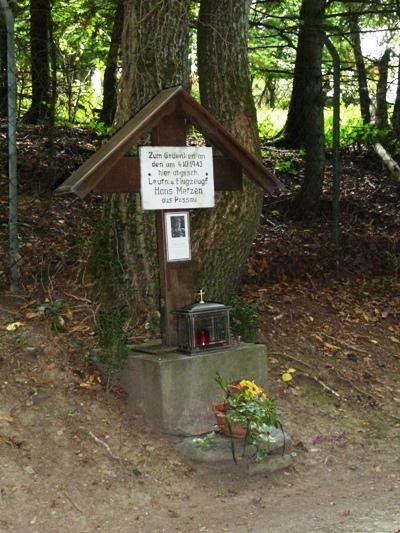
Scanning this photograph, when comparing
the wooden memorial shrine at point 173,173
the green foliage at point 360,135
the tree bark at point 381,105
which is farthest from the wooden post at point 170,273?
the tree bark at point 381,105

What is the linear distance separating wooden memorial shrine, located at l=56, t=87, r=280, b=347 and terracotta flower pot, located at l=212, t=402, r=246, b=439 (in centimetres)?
70

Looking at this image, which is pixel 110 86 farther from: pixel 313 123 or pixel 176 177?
pixel 176 177

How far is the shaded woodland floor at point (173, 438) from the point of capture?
4.74m

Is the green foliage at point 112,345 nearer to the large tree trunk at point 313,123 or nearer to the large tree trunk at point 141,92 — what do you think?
the large tree trunk at point 141,92

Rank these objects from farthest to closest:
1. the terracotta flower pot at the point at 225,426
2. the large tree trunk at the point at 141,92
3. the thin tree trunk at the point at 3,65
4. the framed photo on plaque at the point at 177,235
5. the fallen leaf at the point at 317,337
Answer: the thin tree trunk at the point at 3,65
the fallen leaf at the point at 317,337
the large tree trunk at the point at 141,92
the framed photo on plaque at the point at 177,235
the terracotta flower pot at the point at 225,426

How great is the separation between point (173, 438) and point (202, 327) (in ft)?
2.96

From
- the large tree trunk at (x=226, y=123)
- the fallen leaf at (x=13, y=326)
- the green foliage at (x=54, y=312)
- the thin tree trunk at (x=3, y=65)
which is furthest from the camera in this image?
the thin tree trunk at (x=3, y=65)

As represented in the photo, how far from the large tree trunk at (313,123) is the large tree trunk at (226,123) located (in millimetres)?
4560

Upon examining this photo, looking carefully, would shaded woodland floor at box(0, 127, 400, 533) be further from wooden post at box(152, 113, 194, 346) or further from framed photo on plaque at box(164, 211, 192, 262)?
framed photo on plaque at box(164, 211, 192, 262)

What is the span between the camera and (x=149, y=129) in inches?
223

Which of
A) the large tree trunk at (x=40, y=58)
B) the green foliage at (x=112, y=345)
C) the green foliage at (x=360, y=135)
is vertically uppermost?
the large tree trunk at (x=40, y=58)

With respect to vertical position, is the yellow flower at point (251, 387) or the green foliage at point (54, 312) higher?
the green foliage at point (54, 312)

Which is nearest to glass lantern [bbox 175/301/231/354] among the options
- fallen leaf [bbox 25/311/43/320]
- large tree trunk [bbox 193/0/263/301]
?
large tree trunk [bbox 193/0/263/301]

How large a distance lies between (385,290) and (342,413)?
11.7 feet
